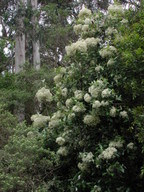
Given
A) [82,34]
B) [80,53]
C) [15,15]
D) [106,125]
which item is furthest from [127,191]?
[15,15]

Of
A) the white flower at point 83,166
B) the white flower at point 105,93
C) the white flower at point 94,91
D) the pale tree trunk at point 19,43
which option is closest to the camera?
the white flower at point 105,93

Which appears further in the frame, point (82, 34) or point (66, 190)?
point (82, 34)

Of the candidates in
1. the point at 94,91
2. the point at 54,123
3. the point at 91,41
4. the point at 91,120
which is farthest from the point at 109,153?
the point at 91,41

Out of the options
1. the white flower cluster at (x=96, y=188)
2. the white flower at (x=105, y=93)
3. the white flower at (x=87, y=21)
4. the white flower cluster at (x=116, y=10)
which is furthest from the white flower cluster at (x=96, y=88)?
the white flower cluster at (x=116, y=10)

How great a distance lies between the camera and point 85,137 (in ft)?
20.4

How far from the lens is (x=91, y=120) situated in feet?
19.0

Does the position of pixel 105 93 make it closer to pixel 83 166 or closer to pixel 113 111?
pixel 113 111

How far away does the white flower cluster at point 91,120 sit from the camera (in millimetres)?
5785

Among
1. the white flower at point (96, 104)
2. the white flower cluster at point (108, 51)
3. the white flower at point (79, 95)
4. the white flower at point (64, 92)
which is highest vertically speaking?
the white flower cluster at point (108, 51)

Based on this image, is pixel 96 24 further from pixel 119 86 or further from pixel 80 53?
pixel 119 86

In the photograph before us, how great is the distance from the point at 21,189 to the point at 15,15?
9331 mm

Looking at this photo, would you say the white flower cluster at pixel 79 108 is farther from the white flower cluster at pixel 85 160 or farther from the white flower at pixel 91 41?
the white flower at pixel 91 41

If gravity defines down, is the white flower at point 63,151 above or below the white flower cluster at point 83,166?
above

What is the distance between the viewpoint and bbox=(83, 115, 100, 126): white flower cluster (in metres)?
5.79
